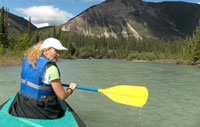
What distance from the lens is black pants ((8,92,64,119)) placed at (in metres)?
3.66

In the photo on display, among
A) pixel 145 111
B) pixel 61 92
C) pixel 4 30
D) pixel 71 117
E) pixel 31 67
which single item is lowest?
pixel 145 111

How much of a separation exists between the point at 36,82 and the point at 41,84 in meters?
0.10

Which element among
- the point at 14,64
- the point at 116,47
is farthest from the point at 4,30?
the point at 116,47

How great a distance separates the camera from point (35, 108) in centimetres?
370

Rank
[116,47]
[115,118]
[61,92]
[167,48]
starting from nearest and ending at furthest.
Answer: [61,92] < [115,118] < [167,48] < [116,47]

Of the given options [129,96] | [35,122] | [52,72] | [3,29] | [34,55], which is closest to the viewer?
[52,72]

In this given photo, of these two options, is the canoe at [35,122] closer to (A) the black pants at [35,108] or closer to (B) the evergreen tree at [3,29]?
(A) the black pants at [35,108]

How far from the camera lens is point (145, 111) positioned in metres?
7.74

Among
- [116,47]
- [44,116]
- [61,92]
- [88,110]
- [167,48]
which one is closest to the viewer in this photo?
[61,92]

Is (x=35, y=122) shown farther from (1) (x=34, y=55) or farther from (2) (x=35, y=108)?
(1) (x=34, y=55)

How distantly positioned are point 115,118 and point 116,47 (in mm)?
130177

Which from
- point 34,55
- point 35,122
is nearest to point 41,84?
point 34,55

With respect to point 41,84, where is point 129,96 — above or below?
below

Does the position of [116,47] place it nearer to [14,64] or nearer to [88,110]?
[14,64]
